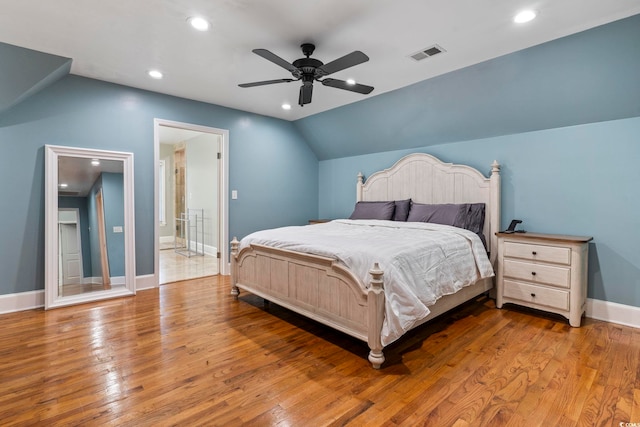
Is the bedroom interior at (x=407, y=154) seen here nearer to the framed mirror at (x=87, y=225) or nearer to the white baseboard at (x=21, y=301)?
the white baseboard at (x=21, y=301)

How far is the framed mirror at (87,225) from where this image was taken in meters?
3.20

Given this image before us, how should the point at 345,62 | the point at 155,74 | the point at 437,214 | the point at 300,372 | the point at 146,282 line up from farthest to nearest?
the point at 146,282 < the point at 437,214 < the point at 155,74 < the point at 345,62 < the point at 300,372

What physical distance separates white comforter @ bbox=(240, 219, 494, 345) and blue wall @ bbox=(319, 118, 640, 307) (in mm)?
815

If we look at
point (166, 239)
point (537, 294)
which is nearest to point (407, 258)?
point (537, 294)

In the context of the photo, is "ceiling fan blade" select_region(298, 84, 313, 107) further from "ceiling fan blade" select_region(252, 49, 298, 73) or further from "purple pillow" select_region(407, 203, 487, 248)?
"purple pillow" select_region(407, 203, 487, 248)

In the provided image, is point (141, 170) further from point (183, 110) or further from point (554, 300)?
point (554, 300)

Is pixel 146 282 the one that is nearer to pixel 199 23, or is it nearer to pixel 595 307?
pixel 199 23

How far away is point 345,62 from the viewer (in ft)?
7.81

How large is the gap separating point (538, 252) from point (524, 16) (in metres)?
1.98

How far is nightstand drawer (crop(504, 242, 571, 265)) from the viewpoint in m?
2.77

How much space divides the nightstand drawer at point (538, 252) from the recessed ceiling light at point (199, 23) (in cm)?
333

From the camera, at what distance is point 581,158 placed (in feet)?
9.91

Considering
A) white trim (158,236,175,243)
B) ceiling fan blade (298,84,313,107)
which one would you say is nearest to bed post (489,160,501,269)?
ceiling fan blade (298,84,313,107)

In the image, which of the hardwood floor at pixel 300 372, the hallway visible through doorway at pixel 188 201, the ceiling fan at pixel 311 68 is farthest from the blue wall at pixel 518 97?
the hallway visible through doorway at pixel 188 201
